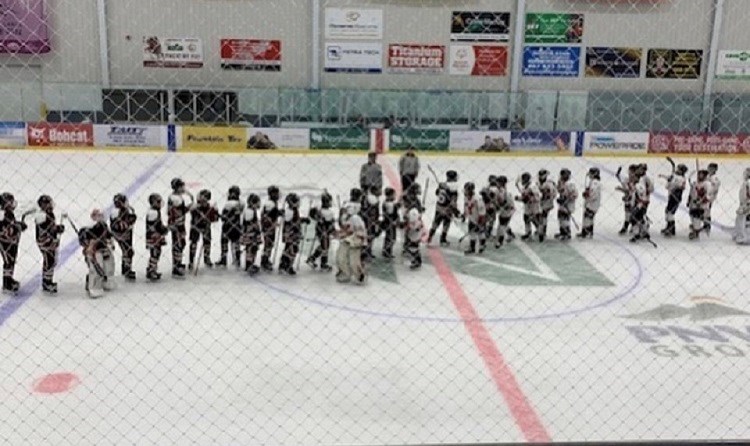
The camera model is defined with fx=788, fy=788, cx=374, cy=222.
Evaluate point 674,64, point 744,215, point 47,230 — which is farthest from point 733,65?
point 47,230

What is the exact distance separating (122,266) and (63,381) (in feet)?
7.19

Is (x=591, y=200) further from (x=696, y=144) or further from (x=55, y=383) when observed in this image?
(x=696, y=144)

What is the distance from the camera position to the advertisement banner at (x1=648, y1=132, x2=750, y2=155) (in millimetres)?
15195

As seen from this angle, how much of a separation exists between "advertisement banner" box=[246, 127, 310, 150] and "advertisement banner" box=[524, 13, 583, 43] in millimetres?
5291

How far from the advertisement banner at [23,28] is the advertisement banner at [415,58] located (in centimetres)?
683

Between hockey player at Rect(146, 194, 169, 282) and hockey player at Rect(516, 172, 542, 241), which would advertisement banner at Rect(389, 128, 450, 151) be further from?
hockey player at Rect(146, 194, 169, 282)

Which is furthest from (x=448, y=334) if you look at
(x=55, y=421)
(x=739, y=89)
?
(x=739, y=89)

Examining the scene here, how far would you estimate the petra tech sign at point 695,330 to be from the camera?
5559mm

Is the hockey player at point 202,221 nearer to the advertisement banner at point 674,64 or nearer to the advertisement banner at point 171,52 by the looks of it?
the advertisement banner at point 171,52

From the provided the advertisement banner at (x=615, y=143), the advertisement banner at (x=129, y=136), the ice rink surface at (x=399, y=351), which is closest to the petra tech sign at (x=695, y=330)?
the ice rink surface at (x=399, y=351)

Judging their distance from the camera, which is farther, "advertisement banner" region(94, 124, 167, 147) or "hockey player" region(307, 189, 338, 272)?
"advertisement banner" region(94, 124, 167, 147)

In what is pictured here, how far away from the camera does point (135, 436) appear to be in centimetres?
414

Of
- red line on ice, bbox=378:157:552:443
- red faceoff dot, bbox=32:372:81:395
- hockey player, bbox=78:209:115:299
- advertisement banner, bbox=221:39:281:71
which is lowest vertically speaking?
red faceoff dot, bbox=32:372:81:395

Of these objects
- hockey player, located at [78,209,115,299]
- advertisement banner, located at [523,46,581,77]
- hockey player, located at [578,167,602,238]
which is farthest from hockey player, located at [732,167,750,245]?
advertisement banner, located at [523,46,581,77]
